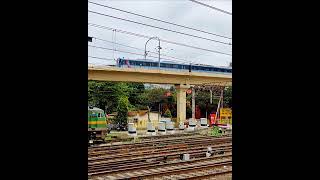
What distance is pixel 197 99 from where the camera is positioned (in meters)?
43.2

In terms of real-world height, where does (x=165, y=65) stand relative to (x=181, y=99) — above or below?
above

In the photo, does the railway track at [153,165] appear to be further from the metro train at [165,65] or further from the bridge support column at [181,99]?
the metro train at [165,65]

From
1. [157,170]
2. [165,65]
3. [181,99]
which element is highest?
[165,65]

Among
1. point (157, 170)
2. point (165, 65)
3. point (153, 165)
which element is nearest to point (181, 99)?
point (165, 65)

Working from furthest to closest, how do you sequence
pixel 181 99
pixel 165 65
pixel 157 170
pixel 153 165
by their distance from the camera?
pixel 165 65
pixel 181 99
pixel 153 165
pixel 157 170

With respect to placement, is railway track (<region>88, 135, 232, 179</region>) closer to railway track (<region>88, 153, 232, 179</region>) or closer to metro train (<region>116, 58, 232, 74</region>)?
railway track (<region>88, 153, 232, 179</region>)

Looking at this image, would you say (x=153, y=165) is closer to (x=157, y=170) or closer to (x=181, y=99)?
(x=157, y=170)

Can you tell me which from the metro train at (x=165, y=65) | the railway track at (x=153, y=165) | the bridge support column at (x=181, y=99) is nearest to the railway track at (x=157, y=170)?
the railway track at (x=153, y=165)

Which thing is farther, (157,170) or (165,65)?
(165,65)

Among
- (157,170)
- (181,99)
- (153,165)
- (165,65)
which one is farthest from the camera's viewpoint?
(165,65)

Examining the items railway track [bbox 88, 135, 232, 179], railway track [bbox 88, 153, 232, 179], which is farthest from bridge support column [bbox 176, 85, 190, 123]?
railway track [bbox 88, 153, 232, 179]

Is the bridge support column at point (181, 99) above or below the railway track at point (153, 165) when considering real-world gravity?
above

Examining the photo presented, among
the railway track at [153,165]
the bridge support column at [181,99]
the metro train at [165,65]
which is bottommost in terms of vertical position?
the railway track at [153,165]
